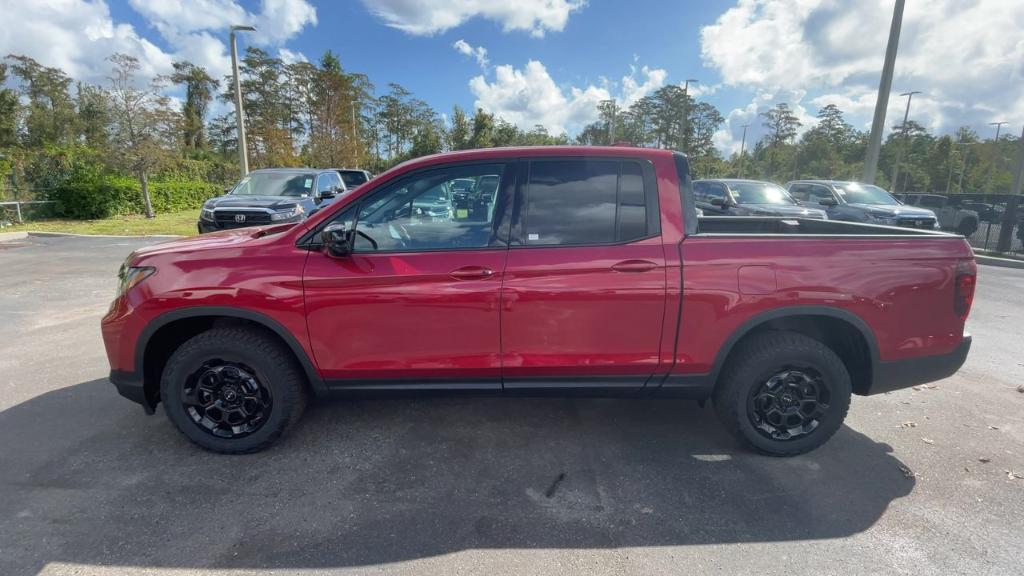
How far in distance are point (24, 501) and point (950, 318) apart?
5372 mm

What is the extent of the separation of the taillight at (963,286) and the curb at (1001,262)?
12.4 metres

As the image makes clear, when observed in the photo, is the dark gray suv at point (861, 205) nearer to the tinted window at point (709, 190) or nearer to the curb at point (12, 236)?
the tinted window at point (709, 190)

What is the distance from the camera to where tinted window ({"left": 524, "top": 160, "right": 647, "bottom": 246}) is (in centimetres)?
290

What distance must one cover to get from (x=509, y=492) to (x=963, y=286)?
2974 mm

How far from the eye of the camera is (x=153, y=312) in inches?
115

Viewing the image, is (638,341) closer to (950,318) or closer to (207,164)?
(950,318)

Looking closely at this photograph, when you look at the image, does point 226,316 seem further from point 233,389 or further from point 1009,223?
point 1009,223

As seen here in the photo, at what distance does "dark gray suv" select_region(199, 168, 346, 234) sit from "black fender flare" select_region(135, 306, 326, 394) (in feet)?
21.1

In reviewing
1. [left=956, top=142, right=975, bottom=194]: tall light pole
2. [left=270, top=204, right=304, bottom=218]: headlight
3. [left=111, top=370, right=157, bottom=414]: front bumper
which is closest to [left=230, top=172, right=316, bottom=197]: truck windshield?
[left=270, top=204, right=304, bottom=218]: headlight

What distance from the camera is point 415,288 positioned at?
283cm

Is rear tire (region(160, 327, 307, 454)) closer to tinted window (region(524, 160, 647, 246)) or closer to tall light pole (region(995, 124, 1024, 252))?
tinted window (region(524, 160, 647, 246))

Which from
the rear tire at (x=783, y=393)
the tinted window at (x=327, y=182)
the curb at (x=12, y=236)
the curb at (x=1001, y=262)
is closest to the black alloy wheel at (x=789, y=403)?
the rear tire at (x=783, y=393)

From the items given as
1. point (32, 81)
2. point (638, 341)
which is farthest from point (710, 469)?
point (32, 81)

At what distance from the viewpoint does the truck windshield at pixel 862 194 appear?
12.5 metres
